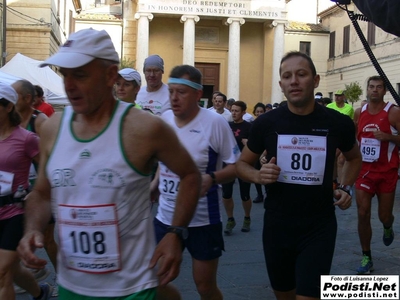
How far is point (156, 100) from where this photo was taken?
6.76 meters

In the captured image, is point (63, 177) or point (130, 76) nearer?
point (63, 177)

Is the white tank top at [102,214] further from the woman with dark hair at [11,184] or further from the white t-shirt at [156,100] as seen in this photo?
the white t-shirt at [156,100]

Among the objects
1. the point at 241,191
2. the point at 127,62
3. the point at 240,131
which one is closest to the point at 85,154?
the point at 241,191

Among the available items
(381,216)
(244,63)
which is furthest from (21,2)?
(381,216)

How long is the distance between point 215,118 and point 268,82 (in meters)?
35.5

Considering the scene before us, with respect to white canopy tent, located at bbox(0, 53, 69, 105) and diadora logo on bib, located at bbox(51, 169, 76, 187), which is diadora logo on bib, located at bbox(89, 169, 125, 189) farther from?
white canopy tent, located at bbox(0, 53, 69, 105)

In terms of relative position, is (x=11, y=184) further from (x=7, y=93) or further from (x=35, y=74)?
(x=35, y=74)

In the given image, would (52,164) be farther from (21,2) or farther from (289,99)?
(21,2)

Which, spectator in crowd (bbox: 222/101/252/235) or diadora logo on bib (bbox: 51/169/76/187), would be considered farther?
spectator in crowd (bbox: 222/101/252/235)

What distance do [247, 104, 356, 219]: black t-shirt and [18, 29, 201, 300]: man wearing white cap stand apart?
119 centimetres

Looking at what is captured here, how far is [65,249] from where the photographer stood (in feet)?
8.86

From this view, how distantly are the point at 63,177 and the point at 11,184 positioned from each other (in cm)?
185

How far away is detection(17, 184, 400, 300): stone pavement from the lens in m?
5.61

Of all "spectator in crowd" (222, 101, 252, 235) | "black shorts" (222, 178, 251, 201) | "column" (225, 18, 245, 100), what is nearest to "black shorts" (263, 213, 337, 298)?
"spectator in crowd" (222, 101, 252, 235)
